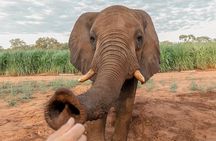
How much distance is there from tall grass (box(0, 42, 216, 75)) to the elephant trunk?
1982 cm

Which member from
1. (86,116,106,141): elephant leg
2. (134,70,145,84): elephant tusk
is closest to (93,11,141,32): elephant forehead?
(134,70,145,84): elephant tusk

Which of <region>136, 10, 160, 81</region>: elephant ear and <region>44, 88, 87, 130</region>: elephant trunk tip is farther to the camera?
<region>136, 10, 160, 81</region>: elephant ear

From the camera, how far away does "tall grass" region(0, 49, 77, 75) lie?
26.3 meters

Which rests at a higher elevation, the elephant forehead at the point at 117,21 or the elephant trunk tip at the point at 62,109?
the elephant forehead at the point at 117,21

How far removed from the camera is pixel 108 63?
4.31m

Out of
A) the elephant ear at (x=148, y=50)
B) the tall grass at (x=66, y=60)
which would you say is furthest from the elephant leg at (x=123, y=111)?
the tall grass at (x=66, y=60)

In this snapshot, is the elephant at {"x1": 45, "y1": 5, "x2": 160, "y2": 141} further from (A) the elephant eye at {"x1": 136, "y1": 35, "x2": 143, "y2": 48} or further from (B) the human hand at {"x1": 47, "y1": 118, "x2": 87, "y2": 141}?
(B) the human hand at {"x1": 47, "y1": 118, "x2": 87, "y2": 141}

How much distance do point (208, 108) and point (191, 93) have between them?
74.3 inches

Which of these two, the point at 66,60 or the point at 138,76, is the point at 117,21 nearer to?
the point at 138,76

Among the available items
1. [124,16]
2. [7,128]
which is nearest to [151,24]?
[124,16]

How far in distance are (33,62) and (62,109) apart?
971 inches

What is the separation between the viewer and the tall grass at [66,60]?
2392 cm

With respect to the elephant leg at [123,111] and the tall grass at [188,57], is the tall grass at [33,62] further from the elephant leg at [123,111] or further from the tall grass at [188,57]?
the elephant leg at [123,111]

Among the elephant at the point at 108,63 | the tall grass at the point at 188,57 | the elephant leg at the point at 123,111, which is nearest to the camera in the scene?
the elephant at the point at 108,63
